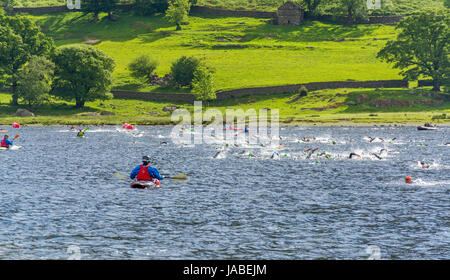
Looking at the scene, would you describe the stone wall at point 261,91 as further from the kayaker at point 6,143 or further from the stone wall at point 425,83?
the kayaker at point 6,143

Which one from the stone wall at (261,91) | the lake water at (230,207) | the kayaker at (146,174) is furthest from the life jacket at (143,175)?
the stone wall at (261,91)

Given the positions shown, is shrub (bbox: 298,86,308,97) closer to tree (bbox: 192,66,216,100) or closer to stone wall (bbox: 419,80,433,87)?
tree (bbox: 192,66,216,100)

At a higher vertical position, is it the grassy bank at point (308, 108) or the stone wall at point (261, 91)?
the stone wall at point (261, 91)

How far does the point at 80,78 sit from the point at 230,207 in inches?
Answer: 4560

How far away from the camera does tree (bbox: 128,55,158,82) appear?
171250 millimetres

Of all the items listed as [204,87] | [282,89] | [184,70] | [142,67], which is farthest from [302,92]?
[142,67]

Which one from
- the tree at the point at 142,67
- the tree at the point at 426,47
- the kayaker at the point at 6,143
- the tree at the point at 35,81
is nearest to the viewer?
the kayaker at the point at 6,143

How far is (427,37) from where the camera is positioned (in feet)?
509

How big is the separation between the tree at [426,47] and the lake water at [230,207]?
81352 millimetres

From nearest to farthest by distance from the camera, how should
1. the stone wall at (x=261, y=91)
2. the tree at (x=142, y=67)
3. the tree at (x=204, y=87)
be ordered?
the tree at (x=204, y=87) → the stone wall at (x=261, y=91) → the tree at (x=142, y=67)

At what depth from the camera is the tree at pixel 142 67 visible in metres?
171
